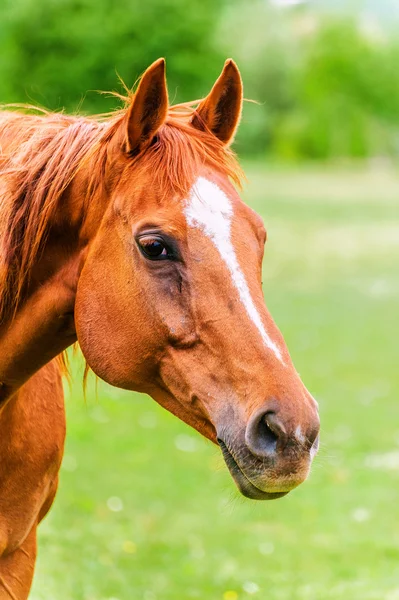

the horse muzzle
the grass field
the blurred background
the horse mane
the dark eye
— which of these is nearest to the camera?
the horse muzzle

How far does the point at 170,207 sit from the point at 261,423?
758 millimetres

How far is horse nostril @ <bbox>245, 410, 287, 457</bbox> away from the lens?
2477mm

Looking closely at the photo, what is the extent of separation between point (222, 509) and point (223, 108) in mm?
4655

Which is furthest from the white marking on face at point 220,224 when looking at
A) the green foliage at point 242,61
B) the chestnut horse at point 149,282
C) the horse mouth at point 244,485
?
the green foliage at point 242,61

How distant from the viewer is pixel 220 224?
2754mm

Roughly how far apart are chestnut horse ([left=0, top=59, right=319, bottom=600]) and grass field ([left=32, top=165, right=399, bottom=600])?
34cm

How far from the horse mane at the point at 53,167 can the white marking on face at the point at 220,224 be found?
0.11m

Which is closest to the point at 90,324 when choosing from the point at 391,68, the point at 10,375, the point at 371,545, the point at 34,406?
the point at 10,375

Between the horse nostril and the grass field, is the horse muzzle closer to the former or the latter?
the horse nostril

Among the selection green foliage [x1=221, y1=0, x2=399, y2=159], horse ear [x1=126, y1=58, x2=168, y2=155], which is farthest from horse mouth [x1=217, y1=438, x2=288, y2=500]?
green foliage [x1=221, y1=0, x2=399, y2=159]

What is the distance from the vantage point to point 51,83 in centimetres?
1727

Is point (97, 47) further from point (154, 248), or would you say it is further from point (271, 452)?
point (271, 452)

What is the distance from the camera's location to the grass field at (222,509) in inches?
227

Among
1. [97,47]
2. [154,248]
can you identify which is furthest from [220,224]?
[97,47]
